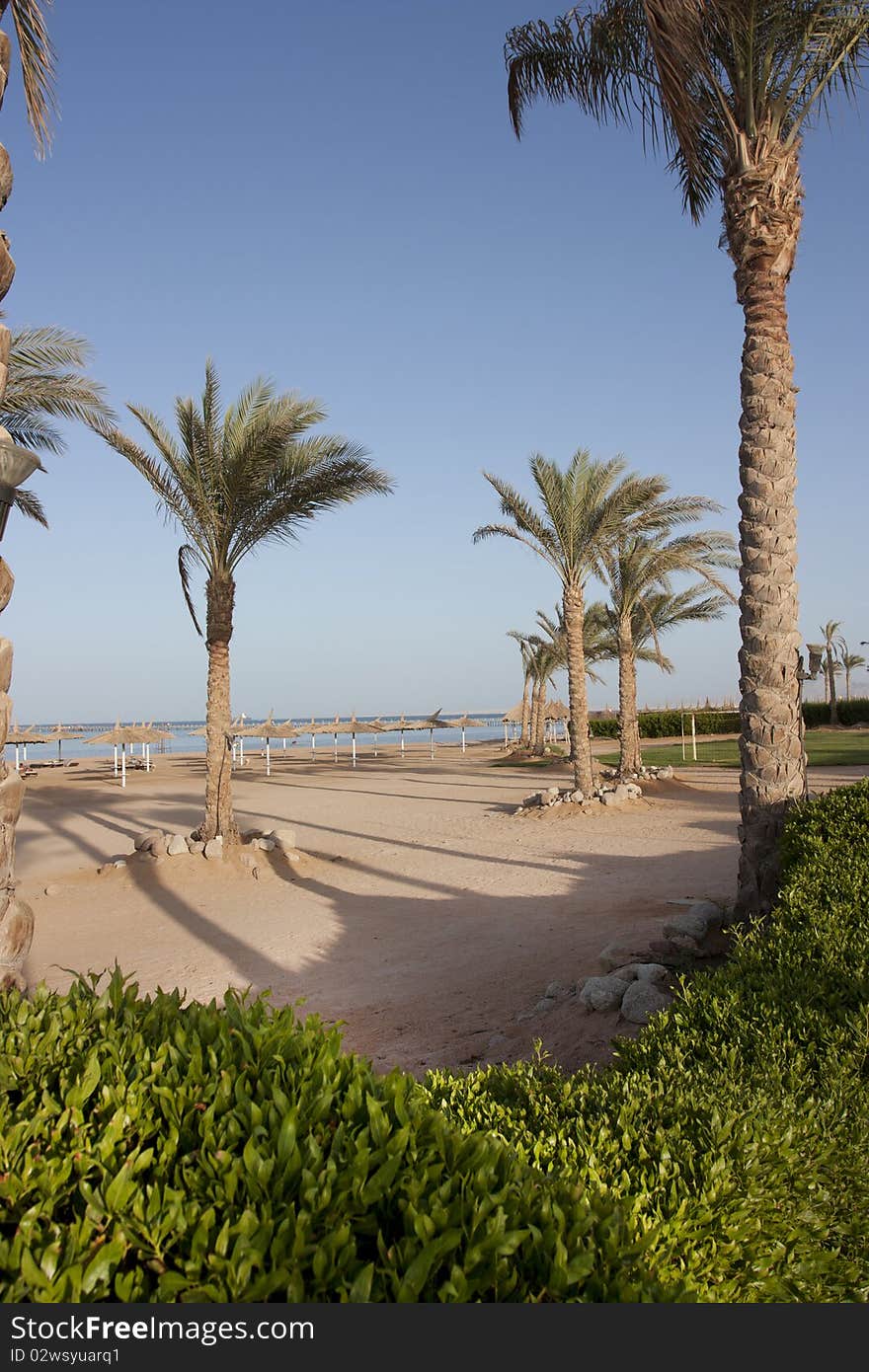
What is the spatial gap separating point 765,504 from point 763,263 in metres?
1.98

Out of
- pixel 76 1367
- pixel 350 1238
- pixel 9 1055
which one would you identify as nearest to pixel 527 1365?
pixel 350 1238

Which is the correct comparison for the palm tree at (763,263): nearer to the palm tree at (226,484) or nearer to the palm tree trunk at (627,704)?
the palm tree at (226,484)

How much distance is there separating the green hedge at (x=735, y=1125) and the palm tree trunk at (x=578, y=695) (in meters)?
15.3

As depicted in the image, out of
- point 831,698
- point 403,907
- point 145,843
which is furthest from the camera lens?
point 831,698

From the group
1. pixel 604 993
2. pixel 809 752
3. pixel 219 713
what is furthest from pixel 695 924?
pixel 809 752

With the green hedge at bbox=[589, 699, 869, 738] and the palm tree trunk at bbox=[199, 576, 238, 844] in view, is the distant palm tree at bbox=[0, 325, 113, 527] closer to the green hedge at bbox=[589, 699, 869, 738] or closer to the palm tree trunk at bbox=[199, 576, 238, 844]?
the palm tree trunk at bbox=[199, 576, 238, 844]

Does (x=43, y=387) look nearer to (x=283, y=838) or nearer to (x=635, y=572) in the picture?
(x=283, y=838)

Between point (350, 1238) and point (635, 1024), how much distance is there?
12.4 feet

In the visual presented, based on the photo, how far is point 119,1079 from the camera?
223 cm

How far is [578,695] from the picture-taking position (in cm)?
2009

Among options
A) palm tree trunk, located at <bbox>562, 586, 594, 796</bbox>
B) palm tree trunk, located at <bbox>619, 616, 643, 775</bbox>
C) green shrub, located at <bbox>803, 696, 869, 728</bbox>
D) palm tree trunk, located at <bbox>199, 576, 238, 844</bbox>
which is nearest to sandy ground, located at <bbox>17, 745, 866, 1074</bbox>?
palm tree trunk, located at <bbox>199, 576, 238, 844</bbox>

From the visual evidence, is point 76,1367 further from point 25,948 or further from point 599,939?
point 599,939

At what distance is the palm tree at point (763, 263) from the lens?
6.39 meters

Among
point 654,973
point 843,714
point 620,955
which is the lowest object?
point 620,955
